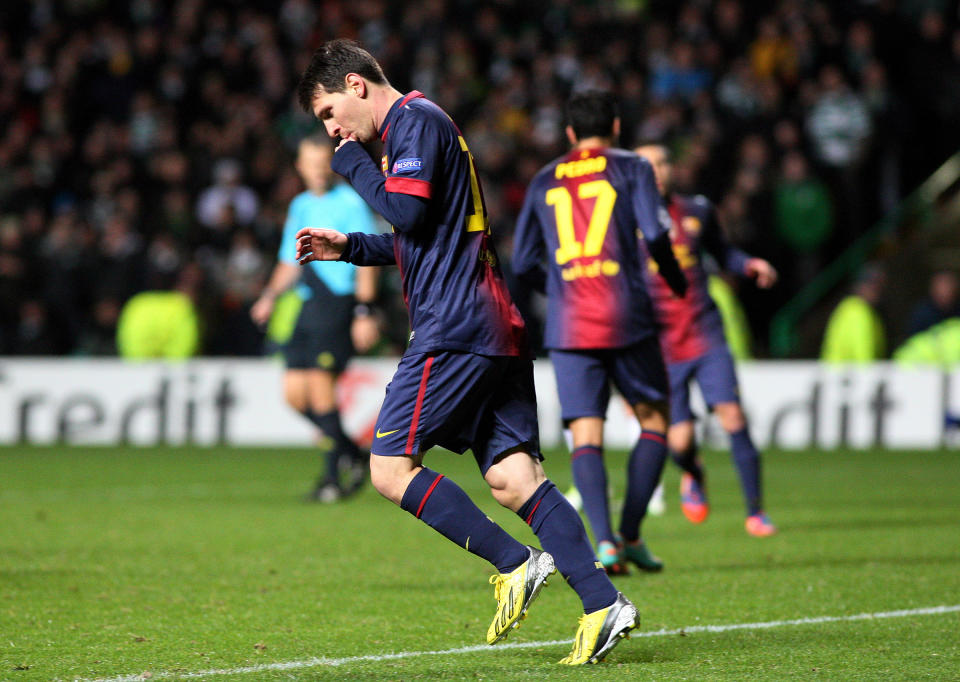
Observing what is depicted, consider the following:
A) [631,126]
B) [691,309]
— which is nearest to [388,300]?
[631,126]

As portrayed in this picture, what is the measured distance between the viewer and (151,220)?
1848 cm

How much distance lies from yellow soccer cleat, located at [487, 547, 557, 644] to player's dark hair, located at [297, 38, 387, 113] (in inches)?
61.3

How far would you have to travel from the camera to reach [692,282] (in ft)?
27.0

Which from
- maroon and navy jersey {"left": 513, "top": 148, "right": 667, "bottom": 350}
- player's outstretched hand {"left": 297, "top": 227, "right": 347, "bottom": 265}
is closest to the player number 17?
maroon and navy jersey {"left": 513, "top": 148, "right": 667, "bottom": 350}

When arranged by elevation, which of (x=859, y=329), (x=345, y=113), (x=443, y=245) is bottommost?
(x=859, y=329)

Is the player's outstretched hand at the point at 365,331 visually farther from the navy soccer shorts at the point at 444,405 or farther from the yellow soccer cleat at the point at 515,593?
the yellow soccer cleat at the point at 515,593

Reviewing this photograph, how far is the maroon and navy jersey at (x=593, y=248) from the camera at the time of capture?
6.25m

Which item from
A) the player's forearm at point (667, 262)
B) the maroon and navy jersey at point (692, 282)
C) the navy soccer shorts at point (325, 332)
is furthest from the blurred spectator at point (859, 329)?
the player's forearm at point (667, 262)

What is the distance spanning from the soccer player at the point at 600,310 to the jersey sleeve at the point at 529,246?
0.03ft

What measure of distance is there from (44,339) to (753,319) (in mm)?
8408

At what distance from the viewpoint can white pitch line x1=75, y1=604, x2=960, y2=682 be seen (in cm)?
417

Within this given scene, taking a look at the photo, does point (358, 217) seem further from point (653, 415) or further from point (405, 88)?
point (405, 88)

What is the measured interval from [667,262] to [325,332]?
3.82m

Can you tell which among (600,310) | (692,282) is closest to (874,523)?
(692,282)
